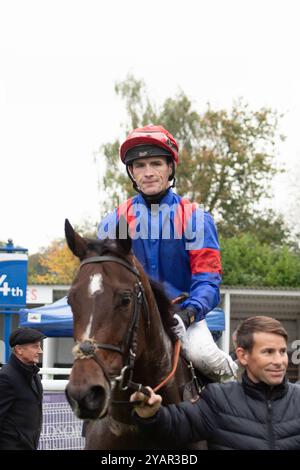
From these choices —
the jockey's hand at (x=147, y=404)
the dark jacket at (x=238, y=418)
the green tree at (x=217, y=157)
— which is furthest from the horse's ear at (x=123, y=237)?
the green tree at (x=217, y=157)

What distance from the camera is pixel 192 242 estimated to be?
402 cm

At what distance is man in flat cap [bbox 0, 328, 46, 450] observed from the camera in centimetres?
571

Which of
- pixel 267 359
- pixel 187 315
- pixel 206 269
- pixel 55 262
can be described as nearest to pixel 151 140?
pixel 206 269

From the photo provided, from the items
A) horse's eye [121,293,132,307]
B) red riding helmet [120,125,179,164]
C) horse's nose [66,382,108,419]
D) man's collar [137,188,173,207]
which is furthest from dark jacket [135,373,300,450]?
red riding helmet [120,125,179,164]

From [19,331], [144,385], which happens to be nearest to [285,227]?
[19,331]

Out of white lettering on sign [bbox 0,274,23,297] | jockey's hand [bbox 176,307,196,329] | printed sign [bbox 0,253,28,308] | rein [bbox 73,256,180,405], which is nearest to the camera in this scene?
rein [bbox 73,256,180,405]

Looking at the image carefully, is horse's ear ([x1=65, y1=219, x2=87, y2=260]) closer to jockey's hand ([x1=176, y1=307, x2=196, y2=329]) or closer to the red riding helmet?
jockey's hand ([x1=176, y1=307, x2=196, y2=329])

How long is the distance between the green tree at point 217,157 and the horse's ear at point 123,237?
2669cm

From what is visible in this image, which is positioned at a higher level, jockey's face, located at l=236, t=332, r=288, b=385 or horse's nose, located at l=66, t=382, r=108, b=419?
jockey's face, located at l=236, t=332, r=288, b=385

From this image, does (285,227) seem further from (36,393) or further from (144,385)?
(144,385)

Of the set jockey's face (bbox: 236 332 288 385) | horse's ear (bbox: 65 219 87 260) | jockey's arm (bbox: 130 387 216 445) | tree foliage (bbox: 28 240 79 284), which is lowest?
jockey's arm (bbox: 130 387 216 445)

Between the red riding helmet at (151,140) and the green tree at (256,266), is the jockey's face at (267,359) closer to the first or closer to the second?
the red riding helmet at (151,140)
